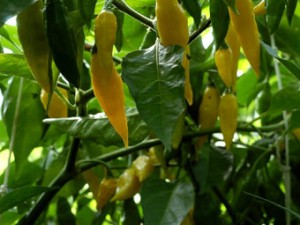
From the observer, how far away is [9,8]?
0.44 metres

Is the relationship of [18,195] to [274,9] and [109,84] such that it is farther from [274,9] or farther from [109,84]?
[274,9]

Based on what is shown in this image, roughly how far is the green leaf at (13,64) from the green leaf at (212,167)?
14.8 inches

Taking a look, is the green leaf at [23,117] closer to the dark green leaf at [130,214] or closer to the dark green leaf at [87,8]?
the dark green leaf at [130,214]

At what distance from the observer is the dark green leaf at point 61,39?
1.55 ft

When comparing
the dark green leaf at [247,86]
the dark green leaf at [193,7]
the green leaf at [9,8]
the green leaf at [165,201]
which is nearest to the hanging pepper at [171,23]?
the dark green leaf at [193,7]

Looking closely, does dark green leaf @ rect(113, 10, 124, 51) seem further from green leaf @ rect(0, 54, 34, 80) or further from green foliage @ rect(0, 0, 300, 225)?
green leaf @ rect(0, 54, 34, 80)

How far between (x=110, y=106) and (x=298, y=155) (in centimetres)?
57

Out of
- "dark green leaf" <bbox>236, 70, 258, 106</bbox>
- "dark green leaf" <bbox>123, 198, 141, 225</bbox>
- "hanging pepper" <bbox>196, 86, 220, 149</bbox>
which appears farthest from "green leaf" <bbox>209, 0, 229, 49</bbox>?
"dark green leaf" <bbox>236, 70, 258, 106</bbox>

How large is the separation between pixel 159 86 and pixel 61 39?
0.09m

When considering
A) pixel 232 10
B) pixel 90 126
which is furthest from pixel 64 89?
pixel 232 10

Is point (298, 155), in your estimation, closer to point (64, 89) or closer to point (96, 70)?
point (64, 89)

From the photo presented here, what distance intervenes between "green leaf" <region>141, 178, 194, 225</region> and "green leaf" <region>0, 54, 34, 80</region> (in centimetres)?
23

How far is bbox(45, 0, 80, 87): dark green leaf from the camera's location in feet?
1.55

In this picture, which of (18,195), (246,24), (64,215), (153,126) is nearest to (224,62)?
(246,24)
